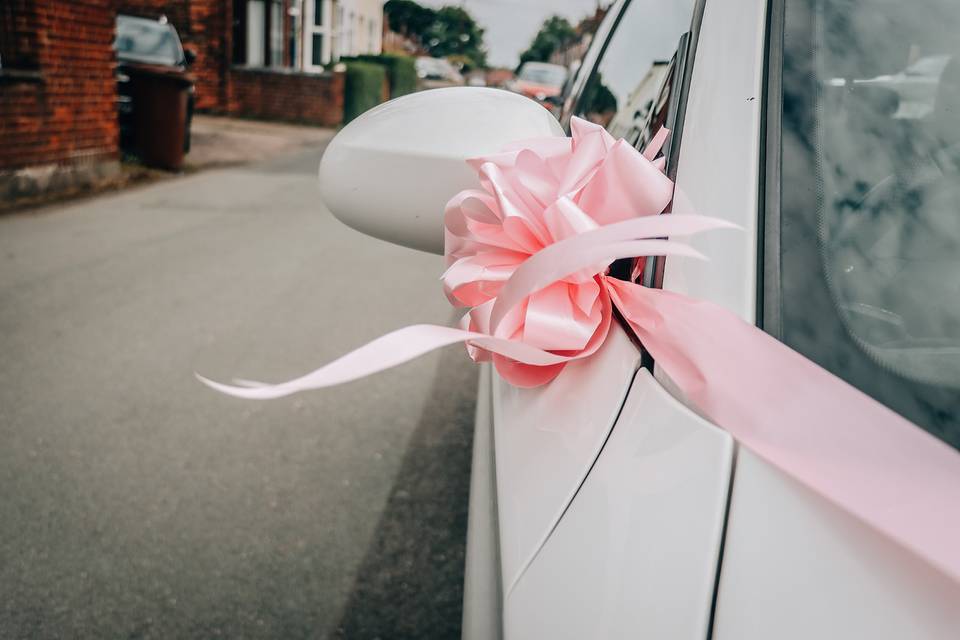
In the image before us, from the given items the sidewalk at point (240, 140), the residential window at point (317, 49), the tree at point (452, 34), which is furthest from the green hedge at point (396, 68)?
the tree at point (452, 34)

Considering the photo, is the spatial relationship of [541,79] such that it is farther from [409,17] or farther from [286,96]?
[409,17]

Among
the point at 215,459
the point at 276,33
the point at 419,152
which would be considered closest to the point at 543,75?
the point at 276,33

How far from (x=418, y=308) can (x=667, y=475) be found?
14.5ft

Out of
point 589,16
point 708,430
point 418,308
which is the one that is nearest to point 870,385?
point 708,430

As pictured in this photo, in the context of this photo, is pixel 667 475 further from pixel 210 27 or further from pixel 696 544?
pixel 210 27

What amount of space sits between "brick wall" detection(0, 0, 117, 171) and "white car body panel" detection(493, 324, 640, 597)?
7549 mm

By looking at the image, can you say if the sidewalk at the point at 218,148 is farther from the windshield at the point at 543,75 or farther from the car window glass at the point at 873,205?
the car window glass at the point at 873,205

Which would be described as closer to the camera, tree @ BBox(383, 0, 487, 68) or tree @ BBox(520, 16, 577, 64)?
tree @ BBox(383, 0, 487, 68)

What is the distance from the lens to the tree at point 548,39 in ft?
278

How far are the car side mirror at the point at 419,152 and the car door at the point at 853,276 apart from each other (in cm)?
39

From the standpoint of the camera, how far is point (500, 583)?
110 cm

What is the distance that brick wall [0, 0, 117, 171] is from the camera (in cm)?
724

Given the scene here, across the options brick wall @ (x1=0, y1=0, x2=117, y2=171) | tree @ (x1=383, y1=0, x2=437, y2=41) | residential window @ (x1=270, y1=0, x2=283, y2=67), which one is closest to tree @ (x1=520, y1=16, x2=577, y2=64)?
tree @ (x1=383, y1=0, x2=437, y2=41)

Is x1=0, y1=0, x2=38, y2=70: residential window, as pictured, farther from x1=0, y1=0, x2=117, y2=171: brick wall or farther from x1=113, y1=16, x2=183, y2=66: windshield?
x1=113, y1=16, x2=183, y2=66: windshield
